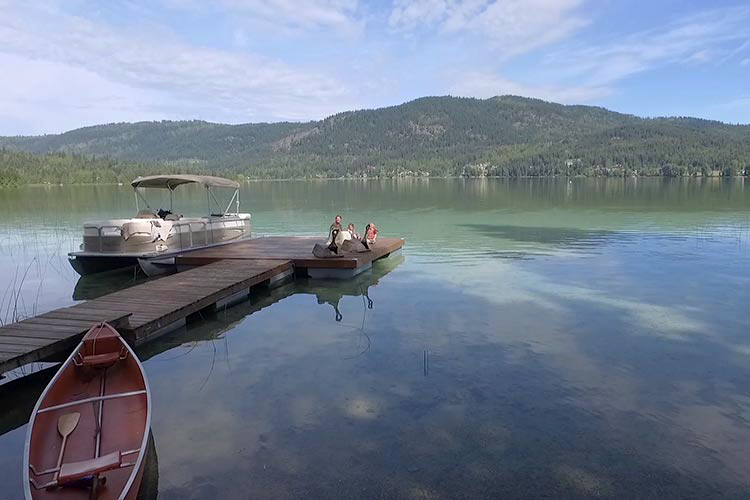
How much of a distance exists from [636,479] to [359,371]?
4279mm

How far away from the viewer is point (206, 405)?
24.2 feet

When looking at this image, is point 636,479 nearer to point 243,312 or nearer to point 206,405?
point 206,405

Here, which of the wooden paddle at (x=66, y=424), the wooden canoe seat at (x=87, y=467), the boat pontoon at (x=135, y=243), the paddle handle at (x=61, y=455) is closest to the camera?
the wooden canoe seat at (x=87, y=467)

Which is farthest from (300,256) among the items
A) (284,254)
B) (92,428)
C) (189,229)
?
(92,428)

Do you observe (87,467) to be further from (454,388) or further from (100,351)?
(454,388)

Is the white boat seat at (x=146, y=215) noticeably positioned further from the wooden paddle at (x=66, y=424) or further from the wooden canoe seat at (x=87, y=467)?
the wooden canoe seat at (x=87, y=467)

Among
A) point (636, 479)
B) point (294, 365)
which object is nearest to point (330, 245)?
point (294, 365)

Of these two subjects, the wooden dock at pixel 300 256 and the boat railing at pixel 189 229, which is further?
the boat railing at pixel 189 229

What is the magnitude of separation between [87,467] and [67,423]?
1084 mm

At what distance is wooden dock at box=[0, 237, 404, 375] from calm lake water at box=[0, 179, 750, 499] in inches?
20.7

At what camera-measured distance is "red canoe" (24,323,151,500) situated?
14.8ft

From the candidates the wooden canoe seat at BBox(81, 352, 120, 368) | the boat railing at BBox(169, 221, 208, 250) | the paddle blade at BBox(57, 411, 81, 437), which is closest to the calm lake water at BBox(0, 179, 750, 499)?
the paddle blade at BBox(57, 411, 81, 437)

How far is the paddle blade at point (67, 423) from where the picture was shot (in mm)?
5305

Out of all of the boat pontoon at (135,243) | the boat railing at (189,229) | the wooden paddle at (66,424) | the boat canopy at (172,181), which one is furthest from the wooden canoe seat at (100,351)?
the boat canopy at (172,181)
